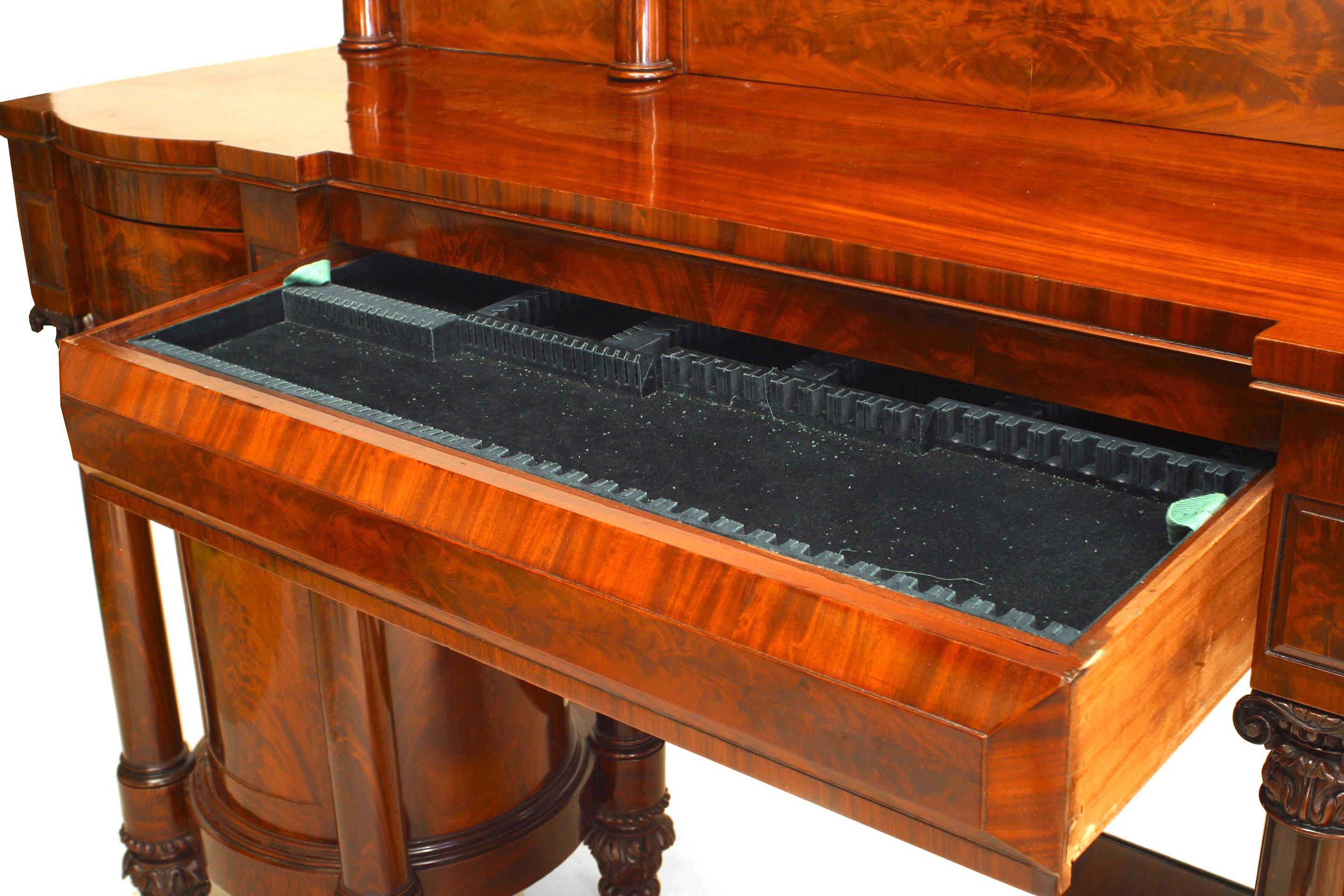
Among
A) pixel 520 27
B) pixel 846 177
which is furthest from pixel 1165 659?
pixel 520 27

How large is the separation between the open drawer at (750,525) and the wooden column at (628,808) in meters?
0.99

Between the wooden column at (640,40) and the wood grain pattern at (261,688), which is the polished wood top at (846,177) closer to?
the wooden column at (640,40)

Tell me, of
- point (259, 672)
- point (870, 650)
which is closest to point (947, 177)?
point (870, 650)

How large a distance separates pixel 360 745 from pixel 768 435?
2.44ft

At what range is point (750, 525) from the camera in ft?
4.57

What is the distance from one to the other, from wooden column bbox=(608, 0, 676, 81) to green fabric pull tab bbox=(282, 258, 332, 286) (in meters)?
0.64

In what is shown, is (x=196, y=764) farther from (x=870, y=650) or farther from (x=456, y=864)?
(x=870, y=650)

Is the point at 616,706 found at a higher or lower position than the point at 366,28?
lower

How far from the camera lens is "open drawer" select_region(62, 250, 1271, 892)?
113 cm

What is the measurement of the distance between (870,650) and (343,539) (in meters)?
0.61

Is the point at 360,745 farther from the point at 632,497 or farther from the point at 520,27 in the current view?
the point at 520,27

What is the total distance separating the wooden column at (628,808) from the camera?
2.64 metres

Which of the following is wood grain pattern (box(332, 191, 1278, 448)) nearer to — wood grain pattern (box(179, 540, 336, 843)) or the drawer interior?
the drawer interior

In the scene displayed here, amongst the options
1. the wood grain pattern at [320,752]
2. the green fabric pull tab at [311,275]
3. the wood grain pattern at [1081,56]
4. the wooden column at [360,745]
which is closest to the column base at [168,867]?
the wood grain pattern at [320,752]
